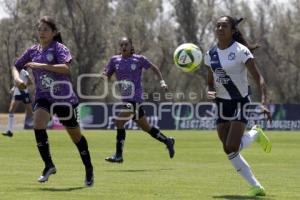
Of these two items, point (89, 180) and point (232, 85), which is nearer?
point (232, 85)

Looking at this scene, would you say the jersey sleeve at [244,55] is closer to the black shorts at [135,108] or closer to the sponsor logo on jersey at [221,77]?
the sponsor logo on jersey at [221,77]

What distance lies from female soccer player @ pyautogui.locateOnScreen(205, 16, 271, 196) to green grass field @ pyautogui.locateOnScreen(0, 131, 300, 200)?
2.03 ft

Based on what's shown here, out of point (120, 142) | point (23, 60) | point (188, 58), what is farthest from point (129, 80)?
point (23, 60)

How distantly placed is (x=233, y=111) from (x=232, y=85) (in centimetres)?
35

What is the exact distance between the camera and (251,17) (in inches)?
2958

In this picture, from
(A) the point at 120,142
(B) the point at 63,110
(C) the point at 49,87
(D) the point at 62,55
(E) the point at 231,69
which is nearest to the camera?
(E) the point at 231,69

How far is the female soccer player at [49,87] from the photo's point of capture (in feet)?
38.0

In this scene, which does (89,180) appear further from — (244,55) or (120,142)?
(120,142)

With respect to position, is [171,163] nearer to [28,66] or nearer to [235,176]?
[235,176]

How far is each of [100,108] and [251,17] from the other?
3279 centimetres

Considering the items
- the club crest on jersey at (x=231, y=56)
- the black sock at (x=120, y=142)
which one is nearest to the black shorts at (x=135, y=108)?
the black sock at (x=120, y=142)

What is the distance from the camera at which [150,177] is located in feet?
44.7

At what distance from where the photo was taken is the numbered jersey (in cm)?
1110

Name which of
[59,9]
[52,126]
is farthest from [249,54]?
[59,9]
